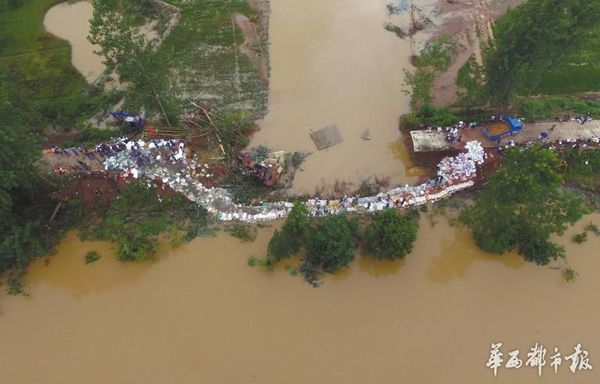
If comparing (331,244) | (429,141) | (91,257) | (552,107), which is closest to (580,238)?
(552,107)

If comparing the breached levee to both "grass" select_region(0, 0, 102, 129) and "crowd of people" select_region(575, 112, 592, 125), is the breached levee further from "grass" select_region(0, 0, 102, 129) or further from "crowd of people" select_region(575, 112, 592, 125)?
"crowd of people" select_region(575, 112, 592, 125)

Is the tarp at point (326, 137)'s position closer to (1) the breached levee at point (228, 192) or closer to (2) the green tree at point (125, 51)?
(1) the breached levee at point (228, 192)

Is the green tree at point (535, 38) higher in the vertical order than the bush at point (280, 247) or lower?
higher

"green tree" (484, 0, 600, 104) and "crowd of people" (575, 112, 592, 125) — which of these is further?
"crowd of people" (575, 112, 592, 125)

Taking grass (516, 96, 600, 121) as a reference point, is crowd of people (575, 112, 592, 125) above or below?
below

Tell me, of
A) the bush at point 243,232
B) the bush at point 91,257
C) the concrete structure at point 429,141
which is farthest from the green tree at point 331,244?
the bush at point 91,257

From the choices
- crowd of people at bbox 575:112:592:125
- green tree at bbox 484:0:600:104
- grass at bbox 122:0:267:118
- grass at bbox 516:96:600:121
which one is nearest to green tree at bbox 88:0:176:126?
grass at bbox 122:0:267:118
